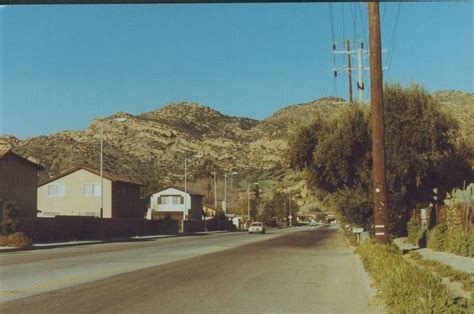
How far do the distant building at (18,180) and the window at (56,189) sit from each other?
64.6ft

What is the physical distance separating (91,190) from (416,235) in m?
48.0

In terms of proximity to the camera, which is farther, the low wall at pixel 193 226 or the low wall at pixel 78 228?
the low wall at pixel 193 226

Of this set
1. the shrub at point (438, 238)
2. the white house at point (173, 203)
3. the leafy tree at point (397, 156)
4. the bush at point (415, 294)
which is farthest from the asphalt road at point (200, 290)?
the white house at point (173, 203)

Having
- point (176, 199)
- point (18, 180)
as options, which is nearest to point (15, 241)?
point (18, 180)

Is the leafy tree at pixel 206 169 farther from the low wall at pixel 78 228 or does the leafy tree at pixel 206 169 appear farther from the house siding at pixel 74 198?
the low wall at pixel 78 228

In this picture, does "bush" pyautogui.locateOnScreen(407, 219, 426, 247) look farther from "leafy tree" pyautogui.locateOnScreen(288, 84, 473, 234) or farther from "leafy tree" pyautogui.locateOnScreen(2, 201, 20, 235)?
"leafy tree" pyautogui.locateOnScreen(2, 201, 20, 235)

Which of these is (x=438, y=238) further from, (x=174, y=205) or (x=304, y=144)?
(x=174, y=205)

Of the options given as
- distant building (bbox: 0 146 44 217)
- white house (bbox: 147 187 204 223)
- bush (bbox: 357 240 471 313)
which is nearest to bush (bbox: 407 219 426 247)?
bush (bbox: 357 240 471 313)

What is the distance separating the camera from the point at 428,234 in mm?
24984

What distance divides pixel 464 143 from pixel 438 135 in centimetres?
570

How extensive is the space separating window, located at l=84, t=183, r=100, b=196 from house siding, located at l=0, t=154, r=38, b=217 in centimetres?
1797

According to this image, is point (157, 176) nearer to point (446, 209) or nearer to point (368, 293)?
point (446, 209)

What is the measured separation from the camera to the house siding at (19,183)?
46938mm

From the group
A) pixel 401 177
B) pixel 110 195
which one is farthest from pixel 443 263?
pixel 110 195
